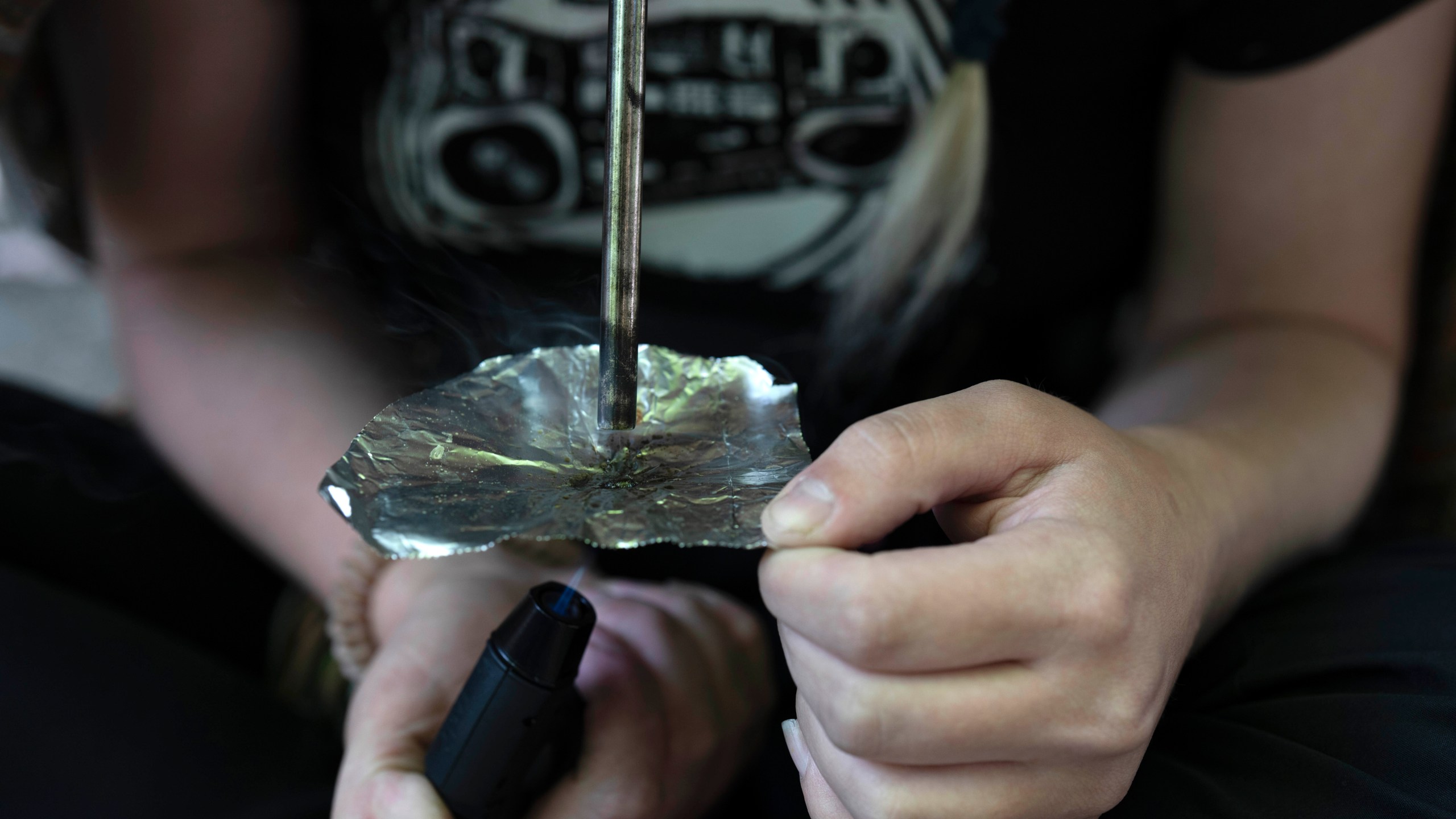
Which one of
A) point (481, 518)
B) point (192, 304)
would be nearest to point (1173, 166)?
point (481, 518)

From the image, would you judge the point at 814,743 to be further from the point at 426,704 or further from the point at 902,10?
the point at 902,10

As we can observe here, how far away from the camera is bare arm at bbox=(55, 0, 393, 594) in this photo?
0.57 metres

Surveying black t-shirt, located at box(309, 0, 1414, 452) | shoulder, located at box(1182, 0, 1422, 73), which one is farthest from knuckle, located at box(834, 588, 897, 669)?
shoulder, located at box(1182, 0, 1422, 73)

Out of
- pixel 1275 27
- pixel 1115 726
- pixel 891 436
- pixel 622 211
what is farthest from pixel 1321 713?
pixel 1275 27

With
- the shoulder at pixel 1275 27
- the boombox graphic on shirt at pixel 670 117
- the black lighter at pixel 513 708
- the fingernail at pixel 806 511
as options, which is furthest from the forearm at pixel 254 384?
the shoulder at pixel 1275 27

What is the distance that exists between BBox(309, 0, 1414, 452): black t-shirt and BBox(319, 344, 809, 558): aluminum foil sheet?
16cm

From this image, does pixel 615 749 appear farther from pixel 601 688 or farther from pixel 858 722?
pixel 858 722

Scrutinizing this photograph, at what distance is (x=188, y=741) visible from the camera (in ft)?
1.52

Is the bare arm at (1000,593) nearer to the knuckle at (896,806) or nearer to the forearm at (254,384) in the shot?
the knuckle at (896,806)

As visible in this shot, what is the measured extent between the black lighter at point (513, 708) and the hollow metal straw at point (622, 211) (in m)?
0.08

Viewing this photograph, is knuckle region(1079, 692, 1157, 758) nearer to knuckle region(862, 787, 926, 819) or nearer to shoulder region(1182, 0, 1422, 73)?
knuckle region(862, 787, 926, 819)

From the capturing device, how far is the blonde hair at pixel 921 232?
1.95 ft

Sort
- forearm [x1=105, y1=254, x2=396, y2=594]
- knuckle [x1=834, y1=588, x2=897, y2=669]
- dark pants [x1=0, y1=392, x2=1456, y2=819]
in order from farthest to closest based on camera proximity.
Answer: forearm [x1=105, y1=254, x2=396, y2=594]
dark pants [x1=0, y1=392, x2=1456, y2=819]
knuckle [x1=834, y1=588, x2=897, y2=669]

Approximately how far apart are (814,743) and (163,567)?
1.53ft
